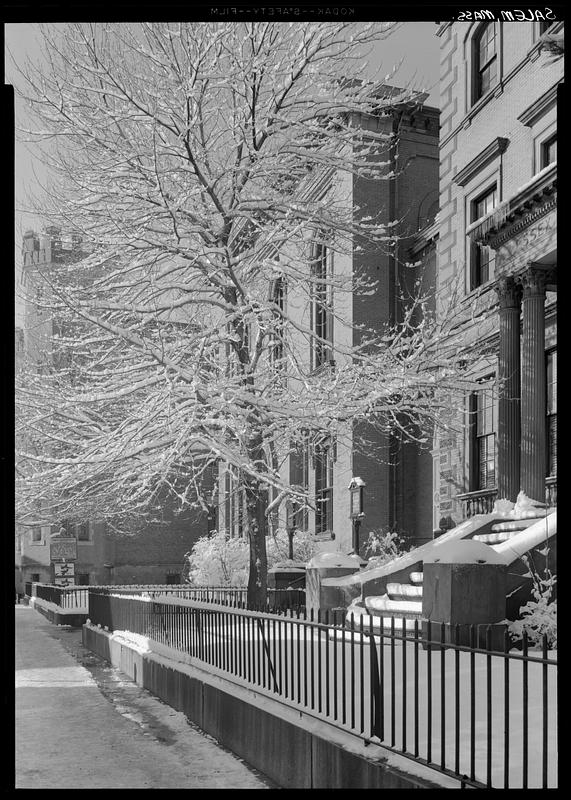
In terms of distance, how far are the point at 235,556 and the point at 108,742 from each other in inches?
617

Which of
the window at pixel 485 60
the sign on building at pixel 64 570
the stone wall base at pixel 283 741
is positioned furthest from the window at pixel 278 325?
the sign on building at pixel 64 570

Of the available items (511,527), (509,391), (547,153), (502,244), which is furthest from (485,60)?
(511,527)

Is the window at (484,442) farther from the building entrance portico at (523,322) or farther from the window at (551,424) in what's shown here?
the building entrance portico at (523,322)

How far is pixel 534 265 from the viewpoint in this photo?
15273mm

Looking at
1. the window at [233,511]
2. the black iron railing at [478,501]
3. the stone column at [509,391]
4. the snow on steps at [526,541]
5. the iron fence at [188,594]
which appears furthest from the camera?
the window at [233,511]

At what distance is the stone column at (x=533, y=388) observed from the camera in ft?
48.6

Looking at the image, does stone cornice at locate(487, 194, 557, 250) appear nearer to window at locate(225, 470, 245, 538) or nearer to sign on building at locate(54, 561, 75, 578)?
window at locate(225, 470, 245, 538)

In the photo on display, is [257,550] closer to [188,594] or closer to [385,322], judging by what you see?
[188,594]

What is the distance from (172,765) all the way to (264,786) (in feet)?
4.22

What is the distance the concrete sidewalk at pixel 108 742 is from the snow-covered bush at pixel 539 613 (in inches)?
149

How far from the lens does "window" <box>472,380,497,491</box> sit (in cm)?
1891
